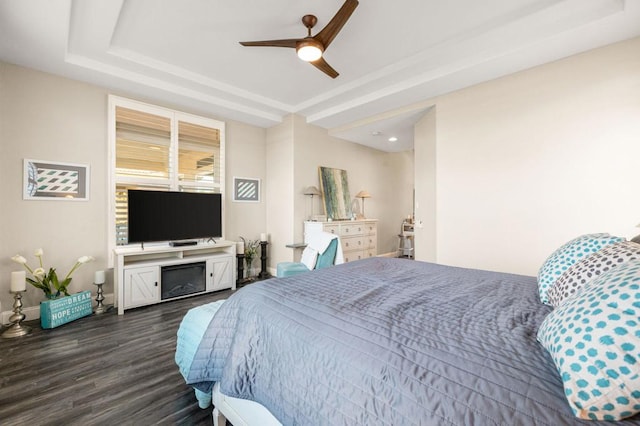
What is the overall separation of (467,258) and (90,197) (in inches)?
185

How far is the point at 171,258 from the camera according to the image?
3.63m

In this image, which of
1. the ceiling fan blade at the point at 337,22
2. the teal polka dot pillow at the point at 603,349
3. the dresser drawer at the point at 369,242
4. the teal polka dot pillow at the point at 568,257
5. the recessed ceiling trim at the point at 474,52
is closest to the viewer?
the teal polka dot pillow at the point at 603,349

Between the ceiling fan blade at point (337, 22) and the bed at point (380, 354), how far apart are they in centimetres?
192

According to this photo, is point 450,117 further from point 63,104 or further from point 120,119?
point 63,104

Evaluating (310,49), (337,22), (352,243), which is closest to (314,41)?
(310,49)

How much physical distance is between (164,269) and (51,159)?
1.75 meters

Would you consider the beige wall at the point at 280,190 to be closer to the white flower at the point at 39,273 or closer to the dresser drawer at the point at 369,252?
the dresser drawer at the point at 369,252

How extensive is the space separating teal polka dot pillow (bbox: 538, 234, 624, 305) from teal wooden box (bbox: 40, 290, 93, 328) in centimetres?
406

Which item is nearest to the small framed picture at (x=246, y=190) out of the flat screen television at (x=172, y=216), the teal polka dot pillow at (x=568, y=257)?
the flat screen television at (x=172, y=216)

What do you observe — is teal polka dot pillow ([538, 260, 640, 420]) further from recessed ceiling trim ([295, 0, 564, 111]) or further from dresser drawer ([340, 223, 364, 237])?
dresser drawer ([340, 223, 364, 237])

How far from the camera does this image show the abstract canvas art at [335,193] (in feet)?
16.5

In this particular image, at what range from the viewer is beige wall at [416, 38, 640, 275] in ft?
8.00

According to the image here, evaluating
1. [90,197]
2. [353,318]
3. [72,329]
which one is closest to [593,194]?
[353,318]

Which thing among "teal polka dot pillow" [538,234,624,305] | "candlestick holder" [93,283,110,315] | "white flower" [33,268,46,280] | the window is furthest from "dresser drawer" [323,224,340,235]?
"white flower" [33,268,46,280]
